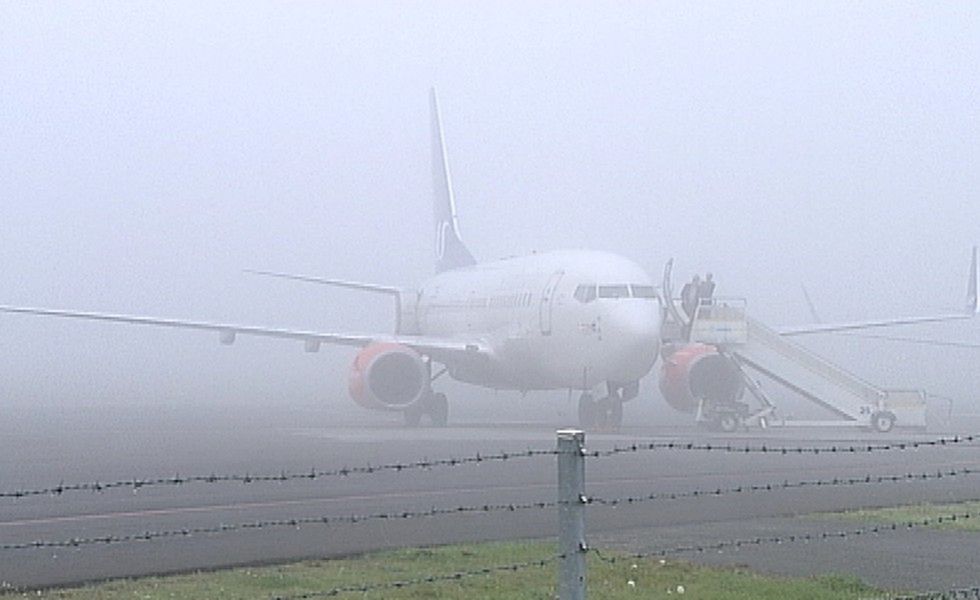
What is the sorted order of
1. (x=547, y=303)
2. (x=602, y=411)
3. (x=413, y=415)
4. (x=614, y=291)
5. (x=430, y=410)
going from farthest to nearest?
(x=430, y=410) < (x=413, y=415) < (x=547, y=303) < (x=602, y=411) < (x=614, y=291)

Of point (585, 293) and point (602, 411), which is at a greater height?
point (585, 293)

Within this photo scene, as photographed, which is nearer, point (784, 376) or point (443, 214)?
point (784, 376)

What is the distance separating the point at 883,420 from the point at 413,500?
2192cm

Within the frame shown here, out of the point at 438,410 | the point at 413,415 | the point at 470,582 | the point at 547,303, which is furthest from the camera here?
the point at 438,410

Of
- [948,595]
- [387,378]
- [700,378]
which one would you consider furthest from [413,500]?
[700,378]

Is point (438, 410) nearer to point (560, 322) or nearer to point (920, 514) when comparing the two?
point (560, 322)

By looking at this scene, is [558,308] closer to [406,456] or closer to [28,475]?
[406,456]

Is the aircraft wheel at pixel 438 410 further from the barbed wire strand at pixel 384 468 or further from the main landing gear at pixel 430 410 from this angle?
the barbed wire strand at pixel 384 468

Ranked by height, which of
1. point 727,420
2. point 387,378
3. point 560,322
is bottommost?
point 727,420

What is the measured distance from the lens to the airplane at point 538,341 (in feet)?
114

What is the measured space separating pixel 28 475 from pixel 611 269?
17.1 meters

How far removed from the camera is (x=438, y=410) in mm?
38406

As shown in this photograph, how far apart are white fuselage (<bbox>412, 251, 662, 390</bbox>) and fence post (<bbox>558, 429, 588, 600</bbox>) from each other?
27.7 m

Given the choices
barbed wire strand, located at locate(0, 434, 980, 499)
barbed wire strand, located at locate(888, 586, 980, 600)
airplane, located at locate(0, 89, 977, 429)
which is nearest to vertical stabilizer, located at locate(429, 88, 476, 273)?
airplane, located at locate(0, 89, 977, 429)
